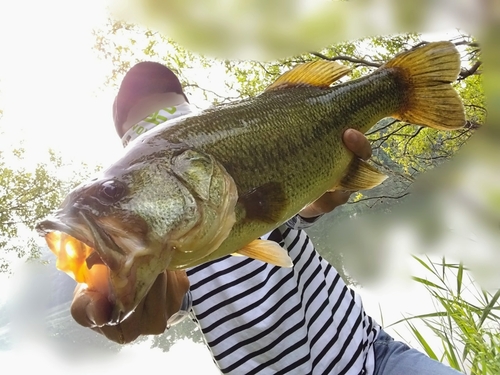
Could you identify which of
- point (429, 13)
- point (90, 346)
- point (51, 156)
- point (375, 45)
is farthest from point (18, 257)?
point (429, 13)

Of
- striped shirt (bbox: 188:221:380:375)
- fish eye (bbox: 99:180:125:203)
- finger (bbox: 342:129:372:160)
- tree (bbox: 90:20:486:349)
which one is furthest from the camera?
tree (bbox: 90:20:486:349)

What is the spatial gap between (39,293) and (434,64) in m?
11.1

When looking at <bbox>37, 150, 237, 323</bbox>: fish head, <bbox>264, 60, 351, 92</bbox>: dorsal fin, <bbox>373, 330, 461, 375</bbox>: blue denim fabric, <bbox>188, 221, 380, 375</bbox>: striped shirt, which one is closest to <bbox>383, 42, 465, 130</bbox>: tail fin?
<bbox>264, 60, 351, 92</bbox>: dorsal fin

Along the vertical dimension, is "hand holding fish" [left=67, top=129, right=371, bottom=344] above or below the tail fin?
below

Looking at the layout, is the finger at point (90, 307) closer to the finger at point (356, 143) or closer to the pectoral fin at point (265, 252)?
the pectoral fin at point (265, 252)

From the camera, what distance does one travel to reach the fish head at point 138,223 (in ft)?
Answer: 3.04

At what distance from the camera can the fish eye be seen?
104 centimetres

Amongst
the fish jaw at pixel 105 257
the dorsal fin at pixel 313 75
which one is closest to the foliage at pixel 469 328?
the dorsal fin at pixel 313 75

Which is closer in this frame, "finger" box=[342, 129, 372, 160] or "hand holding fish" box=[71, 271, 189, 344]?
"hand holding fish" box=[71, 271, 189, 344]

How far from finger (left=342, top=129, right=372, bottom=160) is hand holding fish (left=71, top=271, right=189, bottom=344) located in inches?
28.6

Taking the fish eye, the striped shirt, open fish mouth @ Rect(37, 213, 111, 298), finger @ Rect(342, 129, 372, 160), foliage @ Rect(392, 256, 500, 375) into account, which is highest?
finger @ Rect(342, 129, 372, 160)

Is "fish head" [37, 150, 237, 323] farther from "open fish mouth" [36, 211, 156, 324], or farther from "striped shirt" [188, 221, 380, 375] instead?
"striped shirt" [188, 221, 380, 375]

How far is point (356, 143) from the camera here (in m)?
1.52

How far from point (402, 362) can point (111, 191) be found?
1572 millimetres
